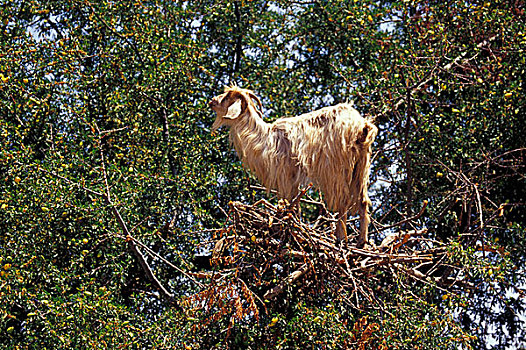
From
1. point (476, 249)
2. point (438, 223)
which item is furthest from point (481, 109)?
point (476, 249)

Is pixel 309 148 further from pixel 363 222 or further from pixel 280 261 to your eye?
pixel 280 261

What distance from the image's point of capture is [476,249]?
299 inches

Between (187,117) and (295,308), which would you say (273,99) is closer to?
(187,117)

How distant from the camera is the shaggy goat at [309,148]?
6.70m

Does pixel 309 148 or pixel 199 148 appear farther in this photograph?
pixel 199 148

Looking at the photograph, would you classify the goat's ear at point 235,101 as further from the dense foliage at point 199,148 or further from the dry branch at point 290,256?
the dense foliage at point 199,148

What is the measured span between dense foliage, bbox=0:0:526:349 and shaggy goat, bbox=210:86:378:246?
103cm

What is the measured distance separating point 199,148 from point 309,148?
2.42 meters

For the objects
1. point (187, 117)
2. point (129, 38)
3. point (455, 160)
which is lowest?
point (455, 160)

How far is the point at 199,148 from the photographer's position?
8906 millimetres

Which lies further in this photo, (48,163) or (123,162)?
(123,162)

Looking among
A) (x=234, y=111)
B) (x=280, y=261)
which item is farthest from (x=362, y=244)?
(x=234, y=111)

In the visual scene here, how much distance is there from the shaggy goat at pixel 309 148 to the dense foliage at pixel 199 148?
103 centimetres

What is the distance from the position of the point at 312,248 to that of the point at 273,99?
2898 millimetres
